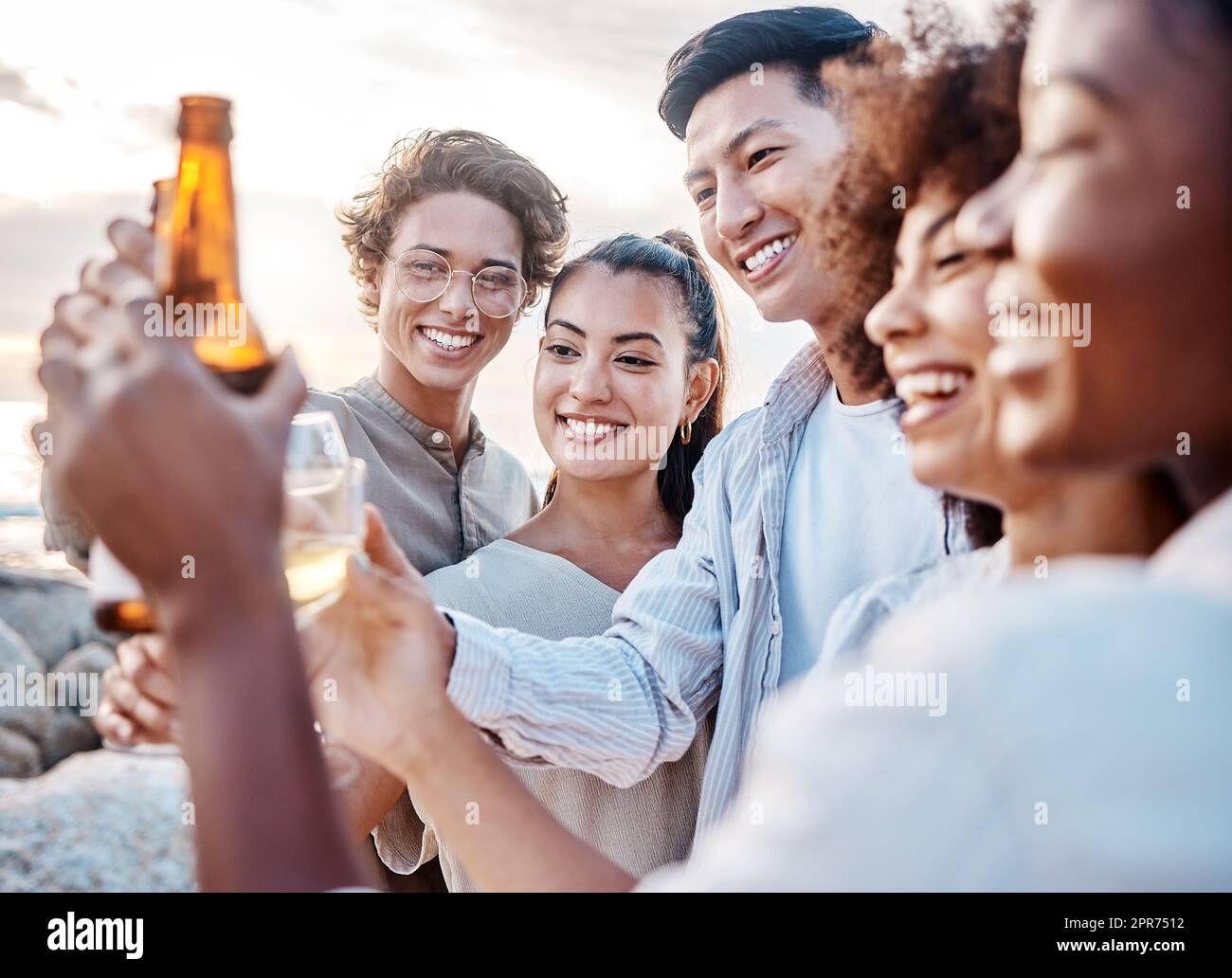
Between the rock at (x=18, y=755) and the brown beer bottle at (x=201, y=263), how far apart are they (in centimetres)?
134

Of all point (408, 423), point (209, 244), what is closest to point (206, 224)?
point (209, 244)

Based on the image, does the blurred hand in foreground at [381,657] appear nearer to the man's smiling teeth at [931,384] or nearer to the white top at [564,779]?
the white top at [564,779]

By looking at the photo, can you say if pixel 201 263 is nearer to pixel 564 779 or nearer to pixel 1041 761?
pixel 1041 761

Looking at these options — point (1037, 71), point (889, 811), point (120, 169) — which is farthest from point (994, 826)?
point (120, 169)

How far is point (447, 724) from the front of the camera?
1.19m

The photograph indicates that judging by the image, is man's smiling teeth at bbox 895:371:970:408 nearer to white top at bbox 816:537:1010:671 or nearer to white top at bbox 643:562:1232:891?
white top at bbox 816:537:1010:671

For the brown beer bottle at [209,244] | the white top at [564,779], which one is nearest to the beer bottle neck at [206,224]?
the brown beer bottle at [209,244]

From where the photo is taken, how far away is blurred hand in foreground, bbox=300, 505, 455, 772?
3.63 ft

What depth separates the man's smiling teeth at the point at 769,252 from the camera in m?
1.92

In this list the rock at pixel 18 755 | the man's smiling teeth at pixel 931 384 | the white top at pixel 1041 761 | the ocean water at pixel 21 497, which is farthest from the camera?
the rock at pixel 18 755

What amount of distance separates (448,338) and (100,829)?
1097 millimetres

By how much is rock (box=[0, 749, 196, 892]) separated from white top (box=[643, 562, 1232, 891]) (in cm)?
110

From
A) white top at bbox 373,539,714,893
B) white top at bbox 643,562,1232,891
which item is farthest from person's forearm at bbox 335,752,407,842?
white top at bbox 643,562,1232,891
